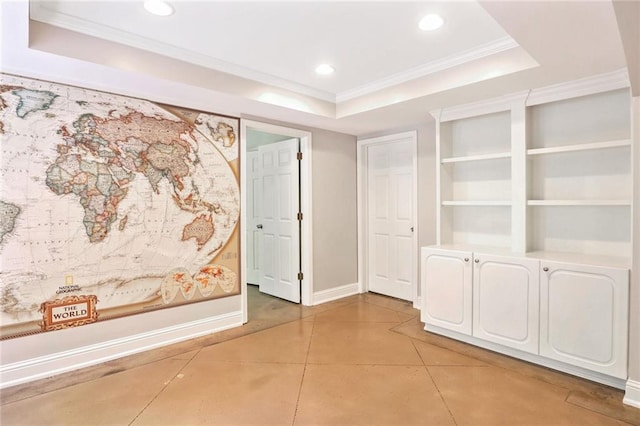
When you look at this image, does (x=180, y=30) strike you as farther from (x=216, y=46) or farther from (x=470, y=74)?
(x=470, y=74)

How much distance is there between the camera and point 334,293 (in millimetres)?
4664

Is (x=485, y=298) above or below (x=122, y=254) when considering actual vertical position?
below

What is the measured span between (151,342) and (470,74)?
3.53m

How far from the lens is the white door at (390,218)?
447 centimetres

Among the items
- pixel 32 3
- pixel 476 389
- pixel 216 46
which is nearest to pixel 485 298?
pixel 476 389

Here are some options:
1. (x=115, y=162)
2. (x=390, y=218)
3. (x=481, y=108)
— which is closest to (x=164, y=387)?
(x=115, y=162)

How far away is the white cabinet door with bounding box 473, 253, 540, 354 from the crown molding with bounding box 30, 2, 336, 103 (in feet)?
8.01

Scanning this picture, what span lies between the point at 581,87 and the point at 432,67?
1.16 meters

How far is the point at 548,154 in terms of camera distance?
Result: 10.2 ft

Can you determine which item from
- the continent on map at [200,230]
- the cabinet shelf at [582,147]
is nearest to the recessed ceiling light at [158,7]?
the continent on map at [200,230]

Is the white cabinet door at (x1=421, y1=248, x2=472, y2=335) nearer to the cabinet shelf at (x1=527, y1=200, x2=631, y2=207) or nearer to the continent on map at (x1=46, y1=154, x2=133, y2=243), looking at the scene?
the cabinet shelf at (x1=527, y1=200, x2=631, y2=207)

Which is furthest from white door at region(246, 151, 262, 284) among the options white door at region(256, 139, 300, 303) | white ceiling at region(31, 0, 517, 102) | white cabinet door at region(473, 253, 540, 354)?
white cabinet door at region(473, 253, 540, 354)

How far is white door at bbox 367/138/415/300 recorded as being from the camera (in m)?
4.47

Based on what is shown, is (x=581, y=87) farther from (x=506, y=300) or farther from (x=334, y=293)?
(x=334, y=293)
